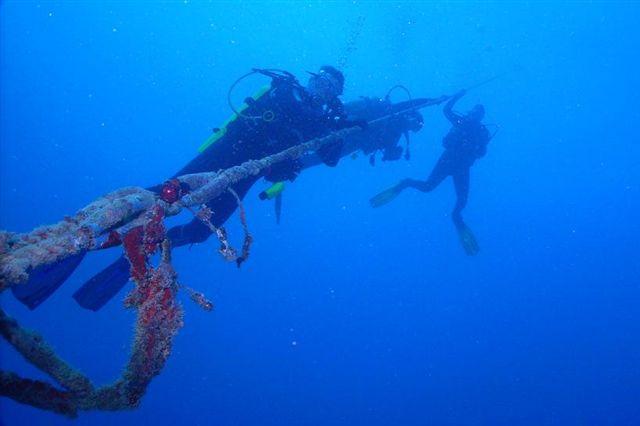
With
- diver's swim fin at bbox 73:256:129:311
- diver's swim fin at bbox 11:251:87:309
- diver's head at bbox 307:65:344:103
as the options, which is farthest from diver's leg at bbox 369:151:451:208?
diver's swim fin at bbox 11:251:87:309

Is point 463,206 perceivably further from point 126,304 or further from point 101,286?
point 126,304

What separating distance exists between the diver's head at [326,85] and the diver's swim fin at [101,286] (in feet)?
11.4

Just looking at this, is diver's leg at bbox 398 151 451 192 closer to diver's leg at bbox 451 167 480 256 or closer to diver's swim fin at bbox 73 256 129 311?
diver's leg at bbox 451 167 480 256

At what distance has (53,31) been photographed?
3339 inches

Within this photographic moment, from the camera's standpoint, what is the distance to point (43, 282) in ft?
8.82

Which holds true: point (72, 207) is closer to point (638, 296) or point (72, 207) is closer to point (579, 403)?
point (579, 403)

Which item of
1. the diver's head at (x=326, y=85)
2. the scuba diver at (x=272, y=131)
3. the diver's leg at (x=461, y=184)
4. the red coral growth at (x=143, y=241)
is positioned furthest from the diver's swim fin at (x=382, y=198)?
the red coral growth at (x=143, y=241)

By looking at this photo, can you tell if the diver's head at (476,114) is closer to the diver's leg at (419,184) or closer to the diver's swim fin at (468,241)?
the diver's leg at (419,184)

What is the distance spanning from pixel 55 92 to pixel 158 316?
311ft

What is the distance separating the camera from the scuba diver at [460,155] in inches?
396

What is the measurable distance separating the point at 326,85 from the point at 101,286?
157 inches

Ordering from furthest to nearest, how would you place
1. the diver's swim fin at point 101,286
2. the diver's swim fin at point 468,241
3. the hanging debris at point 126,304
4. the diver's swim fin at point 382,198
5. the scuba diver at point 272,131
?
the diver's swim fin at point 468,241, the diver's swim fin at point 382,198, the scuba diver at point 272,131, the diver's swim fin at point 101,286, the hanging debris at point 126,304

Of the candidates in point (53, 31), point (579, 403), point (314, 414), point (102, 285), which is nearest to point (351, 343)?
point (314, 414)

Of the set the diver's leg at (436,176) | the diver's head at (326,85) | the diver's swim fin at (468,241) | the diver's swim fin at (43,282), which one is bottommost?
the diver's swim fin at (468,241)
